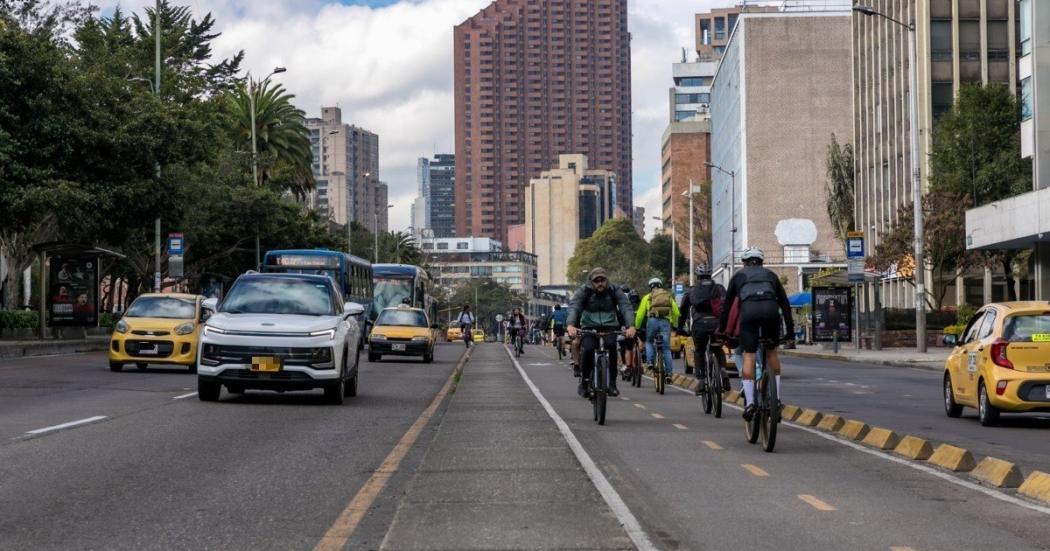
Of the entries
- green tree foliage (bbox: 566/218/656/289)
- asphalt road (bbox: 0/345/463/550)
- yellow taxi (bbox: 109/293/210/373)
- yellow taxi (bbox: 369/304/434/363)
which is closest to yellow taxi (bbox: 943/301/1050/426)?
asphalt road (bbox: 0/345/463/550)

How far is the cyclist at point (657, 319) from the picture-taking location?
74.0 feet

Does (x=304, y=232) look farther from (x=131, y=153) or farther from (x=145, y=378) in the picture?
(x=145, y=378)

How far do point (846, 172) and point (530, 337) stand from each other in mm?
29943

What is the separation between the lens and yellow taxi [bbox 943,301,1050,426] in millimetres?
15859

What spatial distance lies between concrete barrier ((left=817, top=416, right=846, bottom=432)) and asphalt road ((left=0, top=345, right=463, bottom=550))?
436cm

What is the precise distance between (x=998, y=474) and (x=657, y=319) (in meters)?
12.7

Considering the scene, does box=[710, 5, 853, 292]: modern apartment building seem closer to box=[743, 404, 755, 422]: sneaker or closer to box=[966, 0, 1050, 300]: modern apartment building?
box=[966, 0, 1050, 300]: modern apartment building

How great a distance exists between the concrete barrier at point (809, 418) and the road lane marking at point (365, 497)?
4.21m

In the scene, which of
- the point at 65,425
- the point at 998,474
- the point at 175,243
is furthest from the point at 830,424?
the point at 175,243

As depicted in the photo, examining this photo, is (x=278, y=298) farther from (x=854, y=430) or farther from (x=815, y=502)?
(x=815, y=502)

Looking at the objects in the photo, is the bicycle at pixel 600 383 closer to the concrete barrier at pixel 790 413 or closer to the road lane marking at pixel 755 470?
the concrete barrier at pixel 790 413

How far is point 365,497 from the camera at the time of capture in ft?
29.9

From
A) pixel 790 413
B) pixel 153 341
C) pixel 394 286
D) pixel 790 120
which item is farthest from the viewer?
pixel 790 120

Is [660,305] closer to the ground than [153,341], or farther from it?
farther from it
